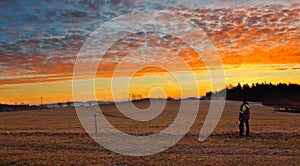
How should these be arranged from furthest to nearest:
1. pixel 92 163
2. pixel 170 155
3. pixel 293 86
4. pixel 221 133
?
pixel 293 86 < pixel 221 133 < pixel 170 155 < pixel 92 163

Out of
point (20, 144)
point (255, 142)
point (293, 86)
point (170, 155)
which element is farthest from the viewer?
point (293, 86)

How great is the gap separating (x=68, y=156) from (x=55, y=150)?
2.67 m

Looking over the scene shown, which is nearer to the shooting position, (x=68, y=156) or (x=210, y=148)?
(x=68, y=156)

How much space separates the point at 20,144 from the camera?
22.1 meters

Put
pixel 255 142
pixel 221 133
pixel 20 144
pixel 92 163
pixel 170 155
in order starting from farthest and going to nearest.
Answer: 1. pixel 221 133
2. pixel 20 144
3. pixel 255 142
4. pixel 170 155
5. pixel 92 163

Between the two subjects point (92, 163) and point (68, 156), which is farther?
point (68, 156)

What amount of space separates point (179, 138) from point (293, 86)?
427 feet

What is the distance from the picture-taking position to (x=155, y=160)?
15.3 meters

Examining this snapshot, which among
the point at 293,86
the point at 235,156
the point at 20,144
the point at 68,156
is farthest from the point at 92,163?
the point at 293,86

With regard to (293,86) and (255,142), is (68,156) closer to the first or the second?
(255,142)

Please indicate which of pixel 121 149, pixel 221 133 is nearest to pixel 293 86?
pixel 221 133

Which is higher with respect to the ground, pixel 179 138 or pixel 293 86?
pixel 293 86

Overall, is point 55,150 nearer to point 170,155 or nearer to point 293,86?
point 170,155

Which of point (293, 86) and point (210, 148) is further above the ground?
point (293, 86)
